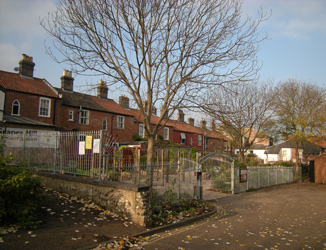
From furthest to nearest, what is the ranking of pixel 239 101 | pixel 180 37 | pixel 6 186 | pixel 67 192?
1. pixel 239 101
2. pixel 180 37
3. pixel 67 192
4. pixel 6 186

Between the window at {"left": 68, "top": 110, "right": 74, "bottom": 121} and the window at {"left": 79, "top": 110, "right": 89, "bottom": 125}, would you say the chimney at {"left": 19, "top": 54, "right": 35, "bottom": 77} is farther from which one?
the window at {"left": 79, "top": 110, "right": 89, "bottom": 125}

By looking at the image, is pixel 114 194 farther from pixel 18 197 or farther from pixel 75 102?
pixel 75 102

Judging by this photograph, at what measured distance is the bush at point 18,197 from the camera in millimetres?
6016

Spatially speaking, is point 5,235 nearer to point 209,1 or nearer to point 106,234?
point 106,234

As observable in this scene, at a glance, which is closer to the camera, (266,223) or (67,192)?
(266,223)

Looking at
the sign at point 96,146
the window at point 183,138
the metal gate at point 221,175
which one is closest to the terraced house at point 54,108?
the metal gate at point 221,175

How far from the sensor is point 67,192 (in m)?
9.16

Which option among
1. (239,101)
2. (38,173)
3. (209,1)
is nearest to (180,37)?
(209,1)

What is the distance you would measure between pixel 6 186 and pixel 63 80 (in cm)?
2265

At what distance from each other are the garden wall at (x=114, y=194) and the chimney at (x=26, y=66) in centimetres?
1857

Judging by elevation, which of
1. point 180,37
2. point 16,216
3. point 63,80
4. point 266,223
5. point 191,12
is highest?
point 63,80

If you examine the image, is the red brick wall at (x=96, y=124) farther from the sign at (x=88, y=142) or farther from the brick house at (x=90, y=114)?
the sign at (x=88, y=142)

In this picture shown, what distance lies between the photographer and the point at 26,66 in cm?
2444

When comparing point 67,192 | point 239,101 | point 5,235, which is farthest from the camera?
point 239,101
